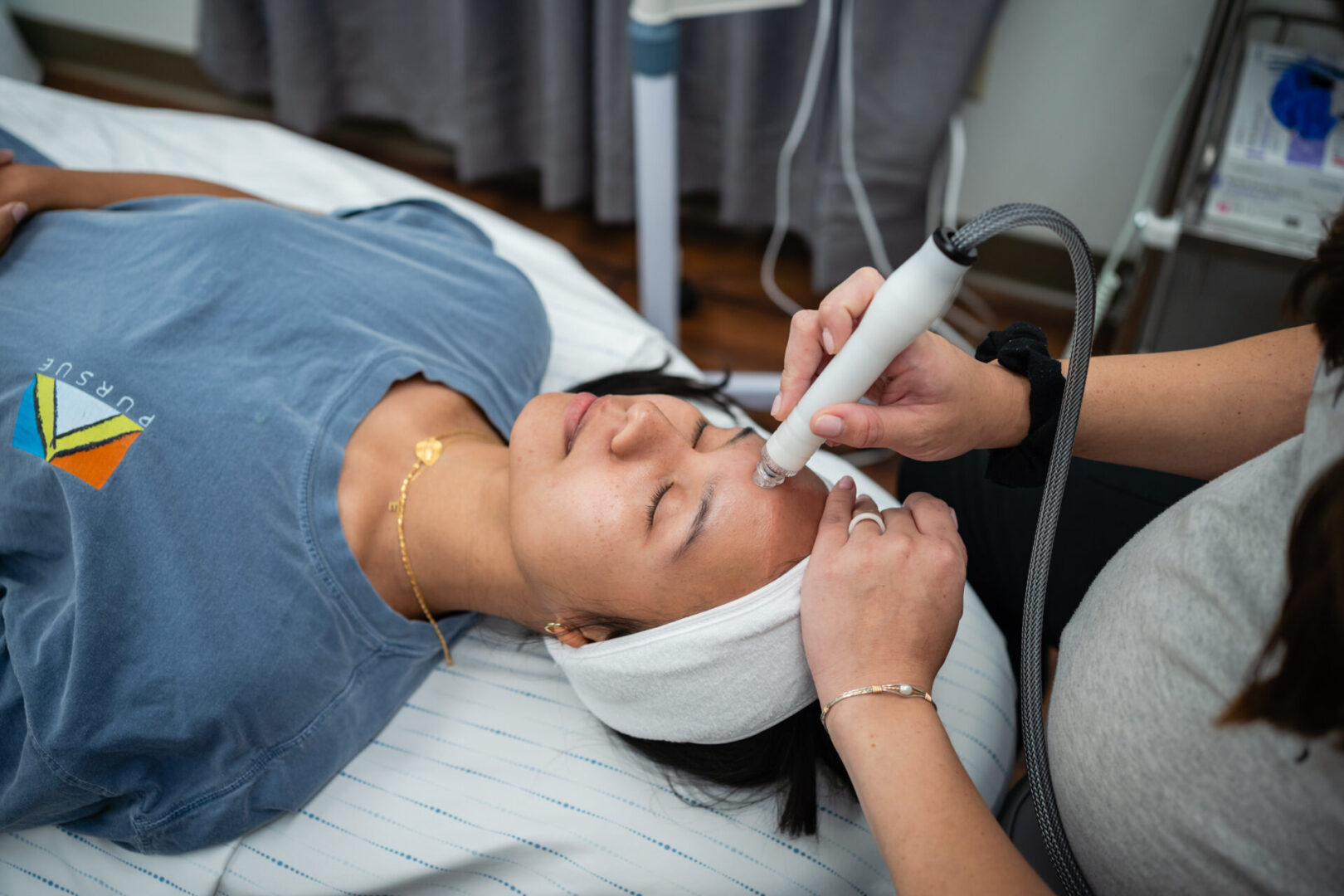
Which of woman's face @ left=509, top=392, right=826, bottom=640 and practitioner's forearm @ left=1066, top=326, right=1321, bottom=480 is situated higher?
practitioner's forearm @ left=1066, top=326, right=1321, bottom=480

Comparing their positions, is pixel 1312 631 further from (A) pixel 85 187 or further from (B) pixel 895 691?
(A) pixel 85 187

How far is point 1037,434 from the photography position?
91 centimetres

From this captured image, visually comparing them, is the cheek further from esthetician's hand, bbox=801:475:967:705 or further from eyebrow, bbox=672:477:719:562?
esthetician's hand, bbox=801:475:967:705

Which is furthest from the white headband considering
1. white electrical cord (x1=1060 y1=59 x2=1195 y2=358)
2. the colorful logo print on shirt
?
white electrical cord (x1=1060 y1=59 x2=1195 y2=358)

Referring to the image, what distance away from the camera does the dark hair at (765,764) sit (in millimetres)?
1000

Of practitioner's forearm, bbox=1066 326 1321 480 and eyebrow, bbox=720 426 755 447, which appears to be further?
eyebrow, bbox=720 426 755 447

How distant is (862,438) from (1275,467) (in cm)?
31

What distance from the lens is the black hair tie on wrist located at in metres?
0.90

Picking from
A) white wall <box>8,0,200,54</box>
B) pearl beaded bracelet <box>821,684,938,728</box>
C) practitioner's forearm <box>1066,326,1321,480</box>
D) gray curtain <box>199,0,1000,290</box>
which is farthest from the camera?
white wall <box>8,0,200,54</box>

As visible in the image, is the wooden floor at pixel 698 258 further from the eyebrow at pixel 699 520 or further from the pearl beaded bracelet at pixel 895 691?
the pearl beaded bracelet at pixel 895 691

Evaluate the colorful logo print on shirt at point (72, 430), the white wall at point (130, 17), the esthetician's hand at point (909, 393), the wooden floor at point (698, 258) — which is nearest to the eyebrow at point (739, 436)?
the esthetician's hand at point (909, 393)

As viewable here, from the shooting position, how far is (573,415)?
1.05m

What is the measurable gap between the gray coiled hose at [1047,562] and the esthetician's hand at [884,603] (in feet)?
0.25

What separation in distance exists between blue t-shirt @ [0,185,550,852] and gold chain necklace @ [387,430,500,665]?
30 millimetres
